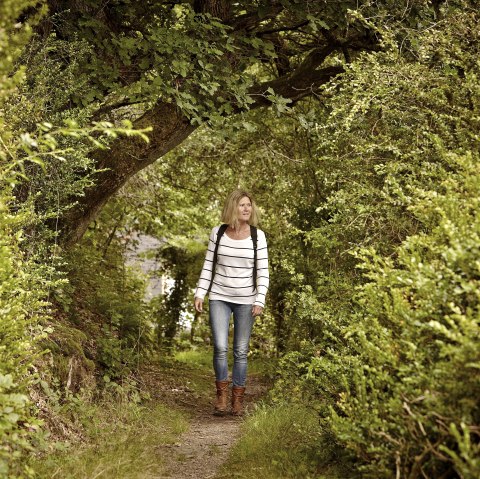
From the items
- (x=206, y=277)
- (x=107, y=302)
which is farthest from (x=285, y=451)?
(x=107, y=302)

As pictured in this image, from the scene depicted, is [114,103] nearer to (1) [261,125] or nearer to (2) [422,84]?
(1) [261,125]

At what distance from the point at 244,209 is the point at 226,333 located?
133cm

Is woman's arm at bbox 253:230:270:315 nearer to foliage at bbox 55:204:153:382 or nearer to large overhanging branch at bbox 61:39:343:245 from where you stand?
large overhanging branch at bbox 61:39:343:245

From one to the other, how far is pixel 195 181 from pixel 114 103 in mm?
4251

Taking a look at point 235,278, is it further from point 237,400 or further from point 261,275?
point 237,400

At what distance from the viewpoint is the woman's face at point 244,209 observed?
730cm

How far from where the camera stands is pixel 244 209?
24.0 ft

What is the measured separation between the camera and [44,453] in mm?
4887

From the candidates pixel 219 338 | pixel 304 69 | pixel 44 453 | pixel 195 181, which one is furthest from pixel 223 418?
pixel 195 181

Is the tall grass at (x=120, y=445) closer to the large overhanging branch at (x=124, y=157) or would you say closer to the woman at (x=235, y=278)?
the woman at (x=235, y=278)

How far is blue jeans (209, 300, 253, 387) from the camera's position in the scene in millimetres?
7336

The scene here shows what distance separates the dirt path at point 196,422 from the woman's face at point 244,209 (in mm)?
2149

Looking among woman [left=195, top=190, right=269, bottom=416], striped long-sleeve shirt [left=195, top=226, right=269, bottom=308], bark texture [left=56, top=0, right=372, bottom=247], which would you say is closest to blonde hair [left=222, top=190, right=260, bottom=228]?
woman [left=195, top=190, right=269, bottom=416]

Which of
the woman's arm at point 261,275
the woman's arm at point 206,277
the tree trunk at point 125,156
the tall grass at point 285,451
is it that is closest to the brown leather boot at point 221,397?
the woman's arm at point 206,277
